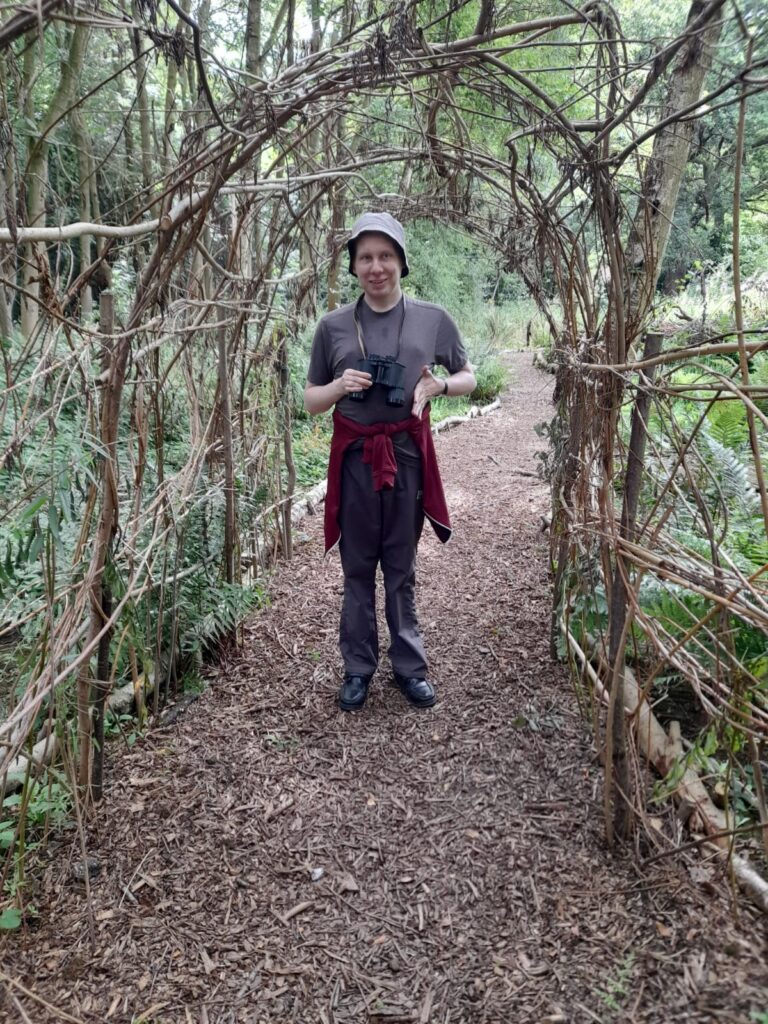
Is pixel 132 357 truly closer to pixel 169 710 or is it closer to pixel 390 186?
pixel 169 710

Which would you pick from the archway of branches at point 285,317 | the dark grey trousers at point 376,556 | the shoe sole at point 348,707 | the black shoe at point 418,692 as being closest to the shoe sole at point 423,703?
the black shoe at point 418,692

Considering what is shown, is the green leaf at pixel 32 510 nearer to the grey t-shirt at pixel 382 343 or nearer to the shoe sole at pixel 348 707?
the grey t-shirt at pixel 382 343

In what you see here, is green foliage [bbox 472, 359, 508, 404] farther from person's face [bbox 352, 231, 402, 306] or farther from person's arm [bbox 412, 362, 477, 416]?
person's face [bbox 352, 231, 402, 306]

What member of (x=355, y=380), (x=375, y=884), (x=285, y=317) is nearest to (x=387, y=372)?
Result: (x=355, y=380)

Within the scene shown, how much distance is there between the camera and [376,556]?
2561 mm

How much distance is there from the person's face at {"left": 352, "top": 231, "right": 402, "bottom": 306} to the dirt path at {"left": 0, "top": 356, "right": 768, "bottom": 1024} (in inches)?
66.9

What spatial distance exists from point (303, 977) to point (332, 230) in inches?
150

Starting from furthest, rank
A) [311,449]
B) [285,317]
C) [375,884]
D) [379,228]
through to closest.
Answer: [311,449] → [285,317] → [379,228] → [375,884]

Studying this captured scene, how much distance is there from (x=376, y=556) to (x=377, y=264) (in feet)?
3.69

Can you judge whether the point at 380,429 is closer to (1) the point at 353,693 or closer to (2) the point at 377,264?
(2) the point at 377,264

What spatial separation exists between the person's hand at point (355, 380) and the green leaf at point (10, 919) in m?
1.82

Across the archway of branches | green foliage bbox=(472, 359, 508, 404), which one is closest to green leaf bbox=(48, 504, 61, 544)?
the archway of branches

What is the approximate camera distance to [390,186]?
720cm

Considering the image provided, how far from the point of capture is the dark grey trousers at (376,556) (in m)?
2.44
